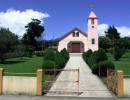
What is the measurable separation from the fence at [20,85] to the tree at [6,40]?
17161mm

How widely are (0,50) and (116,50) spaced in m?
20.2

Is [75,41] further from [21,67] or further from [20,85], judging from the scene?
[20,85]

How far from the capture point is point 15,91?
8.34 meters

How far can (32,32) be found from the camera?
229 feet

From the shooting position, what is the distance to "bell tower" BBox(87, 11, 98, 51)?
43.8 meters

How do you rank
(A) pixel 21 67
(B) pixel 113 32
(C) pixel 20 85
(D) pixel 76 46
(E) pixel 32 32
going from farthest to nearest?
(B) pixel 113 32, (E) pixel 32 32, (D) pixel 76 46, (A) pixel 21 67, (C) pixel 20 85

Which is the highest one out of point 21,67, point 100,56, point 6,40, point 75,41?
point 75,41

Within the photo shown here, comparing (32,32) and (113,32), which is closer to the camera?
(32,32)

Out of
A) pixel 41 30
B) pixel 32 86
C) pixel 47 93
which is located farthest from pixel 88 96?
pixel 41 30

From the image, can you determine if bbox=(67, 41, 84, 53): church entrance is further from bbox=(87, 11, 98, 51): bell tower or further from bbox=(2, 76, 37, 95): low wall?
bbox=(2, 76, 37, 95): low wall

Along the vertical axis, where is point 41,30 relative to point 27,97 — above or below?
above

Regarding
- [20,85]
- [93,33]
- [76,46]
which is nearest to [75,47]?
[76,46]

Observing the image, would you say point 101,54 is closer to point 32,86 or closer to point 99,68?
point 99,68

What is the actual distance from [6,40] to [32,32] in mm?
46165
